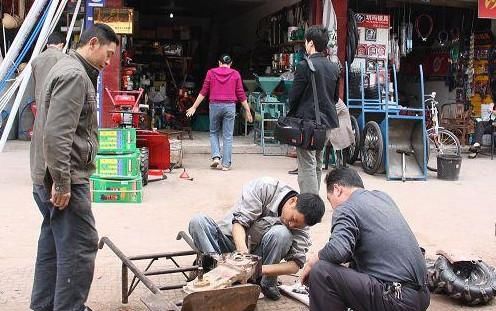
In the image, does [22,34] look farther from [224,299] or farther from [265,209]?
[224,299]

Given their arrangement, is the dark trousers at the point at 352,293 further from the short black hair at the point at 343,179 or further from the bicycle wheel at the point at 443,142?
the bicycle wheel at the point at 443,142

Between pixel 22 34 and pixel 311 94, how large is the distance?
14.7 feet

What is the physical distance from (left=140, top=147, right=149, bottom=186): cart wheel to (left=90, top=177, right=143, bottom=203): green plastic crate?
697 mm

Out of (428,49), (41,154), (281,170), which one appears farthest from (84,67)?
(428,49)

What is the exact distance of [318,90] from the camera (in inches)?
241

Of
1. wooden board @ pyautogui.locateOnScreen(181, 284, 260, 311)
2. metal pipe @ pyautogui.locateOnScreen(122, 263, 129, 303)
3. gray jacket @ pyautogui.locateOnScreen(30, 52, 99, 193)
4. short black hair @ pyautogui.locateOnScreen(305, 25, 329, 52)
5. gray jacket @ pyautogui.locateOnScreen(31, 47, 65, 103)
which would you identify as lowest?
metal pipe @ pyautogui.locateOnScreen(122, 263, 129, 303)

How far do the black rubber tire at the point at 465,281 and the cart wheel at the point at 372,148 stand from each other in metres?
4.64

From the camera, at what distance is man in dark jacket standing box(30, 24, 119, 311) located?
10.9ft

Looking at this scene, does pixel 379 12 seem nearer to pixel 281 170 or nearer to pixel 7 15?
pixel 281 170

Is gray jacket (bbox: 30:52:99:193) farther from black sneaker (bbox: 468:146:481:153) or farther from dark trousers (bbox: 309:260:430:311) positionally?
black sneaker (bbox: 468:146:481:153)

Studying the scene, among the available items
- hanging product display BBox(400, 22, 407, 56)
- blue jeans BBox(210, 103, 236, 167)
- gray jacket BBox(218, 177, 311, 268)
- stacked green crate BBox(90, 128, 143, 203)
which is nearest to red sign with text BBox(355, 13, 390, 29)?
hanging product display BBox(400, 22, 407, 56)

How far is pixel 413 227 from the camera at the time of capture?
644 cm

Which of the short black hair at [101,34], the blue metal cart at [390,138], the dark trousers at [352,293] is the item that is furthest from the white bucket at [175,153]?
the dark trousers at [352,293]

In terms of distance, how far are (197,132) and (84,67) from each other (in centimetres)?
1060
